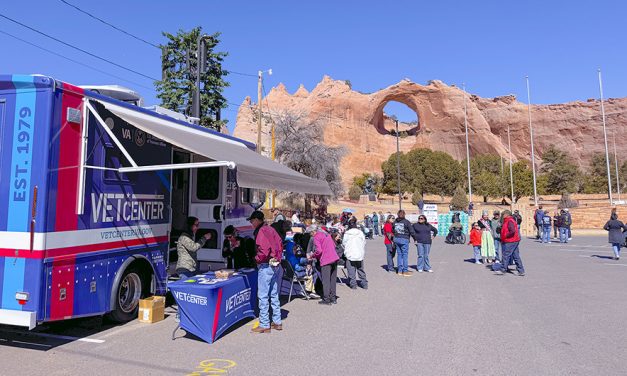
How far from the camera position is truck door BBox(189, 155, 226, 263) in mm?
8133

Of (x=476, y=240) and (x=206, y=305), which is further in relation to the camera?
(x=476, y=240)

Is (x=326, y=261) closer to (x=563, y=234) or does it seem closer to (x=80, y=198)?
(x=80, y=198)

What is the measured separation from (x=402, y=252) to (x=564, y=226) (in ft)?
42.5

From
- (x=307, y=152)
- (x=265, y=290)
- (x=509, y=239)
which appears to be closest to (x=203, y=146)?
(x=265, y=290)

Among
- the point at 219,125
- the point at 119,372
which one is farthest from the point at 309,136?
the point at 119,372

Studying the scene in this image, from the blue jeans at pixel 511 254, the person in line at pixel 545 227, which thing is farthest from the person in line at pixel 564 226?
the blue jeans at pixel 511 254

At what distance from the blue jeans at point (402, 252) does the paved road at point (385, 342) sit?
221 centimetres

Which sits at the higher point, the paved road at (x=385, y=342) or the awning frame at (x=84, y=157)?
the awning frame at (x=84, y=157)

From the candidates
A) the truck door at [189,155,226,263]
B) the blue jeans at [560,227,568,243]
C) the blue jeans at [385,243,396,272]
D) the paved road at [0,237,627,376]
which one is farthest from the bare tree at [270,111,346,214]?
the paved road at [0,237,627,376]

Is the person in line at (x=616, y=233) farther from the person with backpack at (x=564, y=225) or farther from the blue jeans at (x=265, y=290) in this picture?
the blue jeans at (x=265, y=290)

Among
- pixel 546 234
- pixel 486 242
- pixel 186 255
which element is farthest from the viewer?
pixel 546 234

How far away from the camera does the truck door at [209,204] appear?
8133 mm

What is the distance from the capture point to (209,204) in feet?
Result: 26.8

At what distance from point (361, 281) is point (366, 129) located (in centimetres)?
8535
